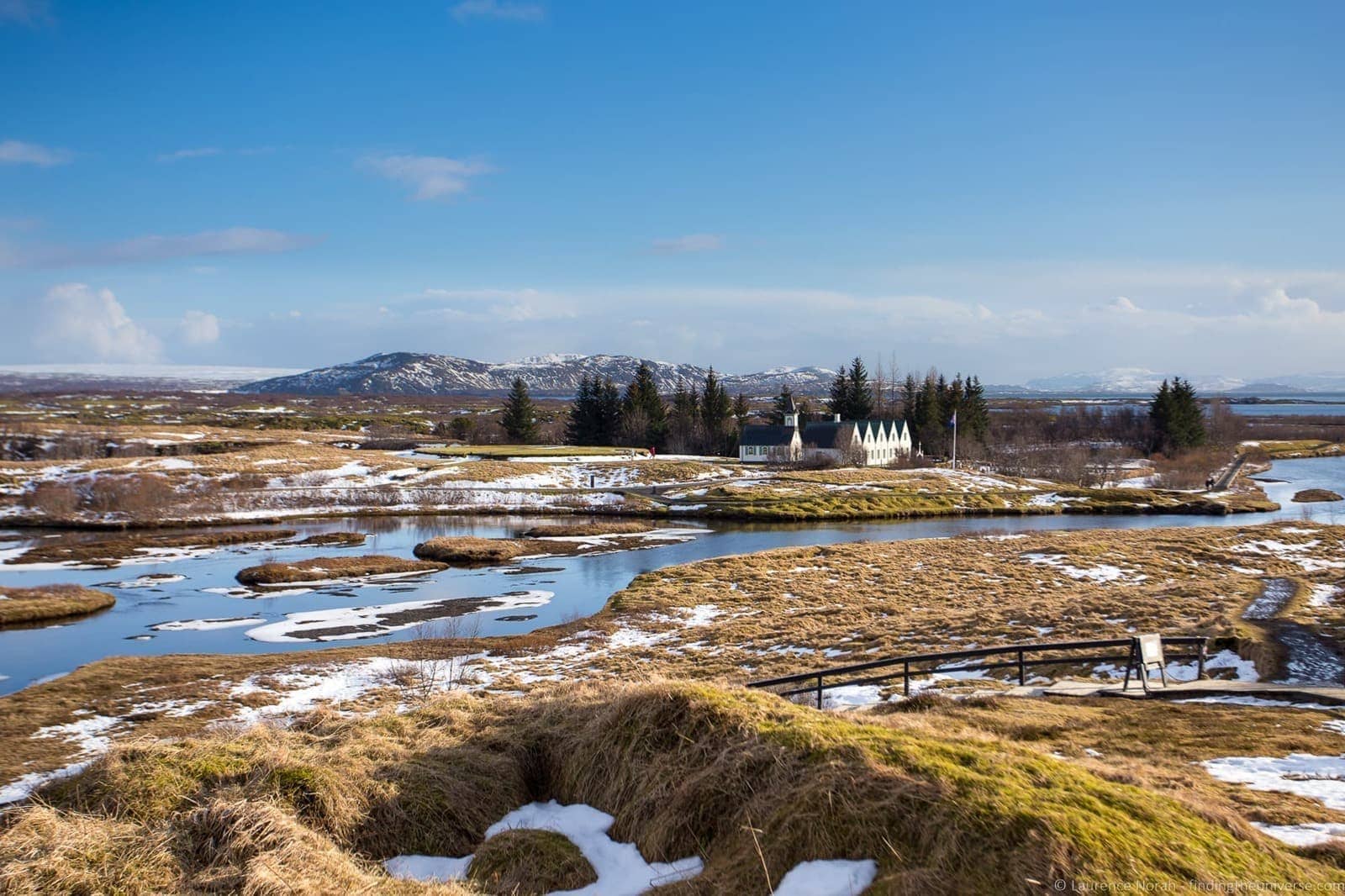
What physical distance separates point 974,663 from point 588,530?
38.5 metres

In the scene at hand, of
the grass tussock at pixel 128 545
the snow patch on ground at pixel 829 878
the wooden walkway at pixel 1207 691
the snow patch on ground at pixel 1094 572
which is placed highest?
the snow patch on ground at pixel 829 878

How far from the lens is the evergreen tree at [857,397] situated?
107 m

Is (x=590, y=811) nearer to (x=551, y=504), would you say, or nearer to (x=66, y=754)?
(x=66, y=754)

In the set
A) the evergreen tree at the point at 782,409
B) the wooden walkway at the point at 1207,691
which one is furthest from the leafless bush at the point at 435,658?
the evergreen tree at the point at 782,409

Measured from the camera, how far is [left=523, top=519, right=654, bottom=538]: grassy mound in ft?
176

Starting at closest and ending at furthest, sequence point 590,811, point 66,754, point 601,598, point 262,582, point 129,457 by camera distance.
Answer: point 590,811, point 66,754, point 601,598, point 262,582, point 129,457

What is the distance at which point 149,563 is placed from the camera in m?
42.2

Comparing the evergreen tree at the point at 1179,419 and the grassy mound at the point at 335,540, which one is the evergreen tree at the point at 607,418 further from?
the evergreen tree at the point at 1179,419

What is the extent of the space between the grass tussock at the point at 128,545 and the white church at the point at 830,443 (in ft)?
177

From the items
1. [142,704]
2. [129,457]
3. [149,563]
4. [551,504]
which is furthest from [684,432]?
[142,704]

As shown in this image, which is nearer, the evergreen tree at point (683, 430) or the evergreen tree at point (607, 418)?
the evergreen tree at point (683, 430)

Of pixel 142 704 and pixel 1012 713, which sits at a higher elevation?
pixel 1012 713

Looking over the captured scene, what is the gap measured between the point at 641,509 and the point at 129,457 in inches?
1887

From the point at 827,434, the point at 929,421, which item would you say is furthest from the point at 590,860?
the point at 929,421
